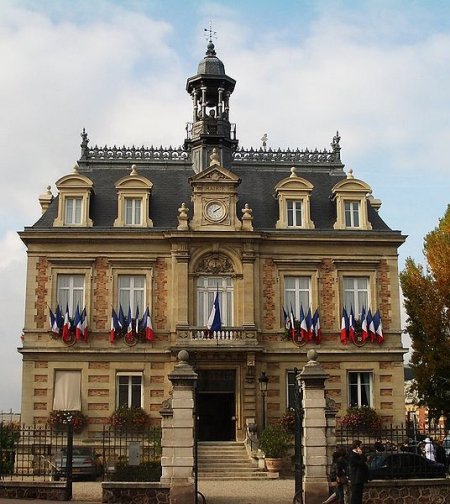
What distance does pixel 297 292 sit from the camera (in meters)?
34.3

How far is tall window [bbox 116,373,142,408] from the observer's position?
32969 mm

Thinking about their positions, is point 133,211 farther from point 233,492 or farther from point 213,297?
point 233,492

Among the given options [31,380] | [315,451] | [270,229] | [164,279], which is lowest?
[315,451]

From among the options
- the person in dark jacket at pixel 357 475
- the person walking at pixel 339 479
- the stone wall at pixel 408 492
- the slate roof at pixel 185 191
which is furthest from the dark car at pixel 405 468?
the slate roof at pixel 185 191

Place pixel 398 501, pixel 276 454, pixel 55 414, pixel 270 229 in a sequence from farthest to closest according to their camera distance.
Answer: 1. pixel 270 229
2. pixel 55 414
3. pixel 276 454
4. pixel 398 501

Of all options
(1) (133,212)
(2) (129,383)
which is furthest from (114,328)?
(1) (133,212)

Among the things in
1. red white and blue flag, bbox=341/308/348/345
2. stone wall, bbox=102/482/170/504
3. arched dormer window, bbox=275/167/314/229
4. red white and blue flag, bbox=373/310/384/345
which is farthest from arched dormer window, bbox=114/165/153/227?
stone wall, bbox=102/482/170/504

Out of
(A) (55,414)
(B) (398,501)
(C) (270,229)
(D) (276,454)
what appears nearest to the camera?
(B) (398,501)

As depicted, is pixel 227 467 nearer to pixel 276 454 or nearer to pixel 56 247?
pixel 276 454

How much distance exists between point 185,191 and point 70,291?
22.8 feet

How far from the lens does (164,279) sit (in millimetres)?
33938

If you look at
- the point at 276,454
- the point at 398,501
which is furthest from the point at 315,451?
the point at 276,454

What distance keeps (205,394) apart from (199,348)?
7.27 ft

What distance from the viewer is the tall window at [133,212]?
34656mm
